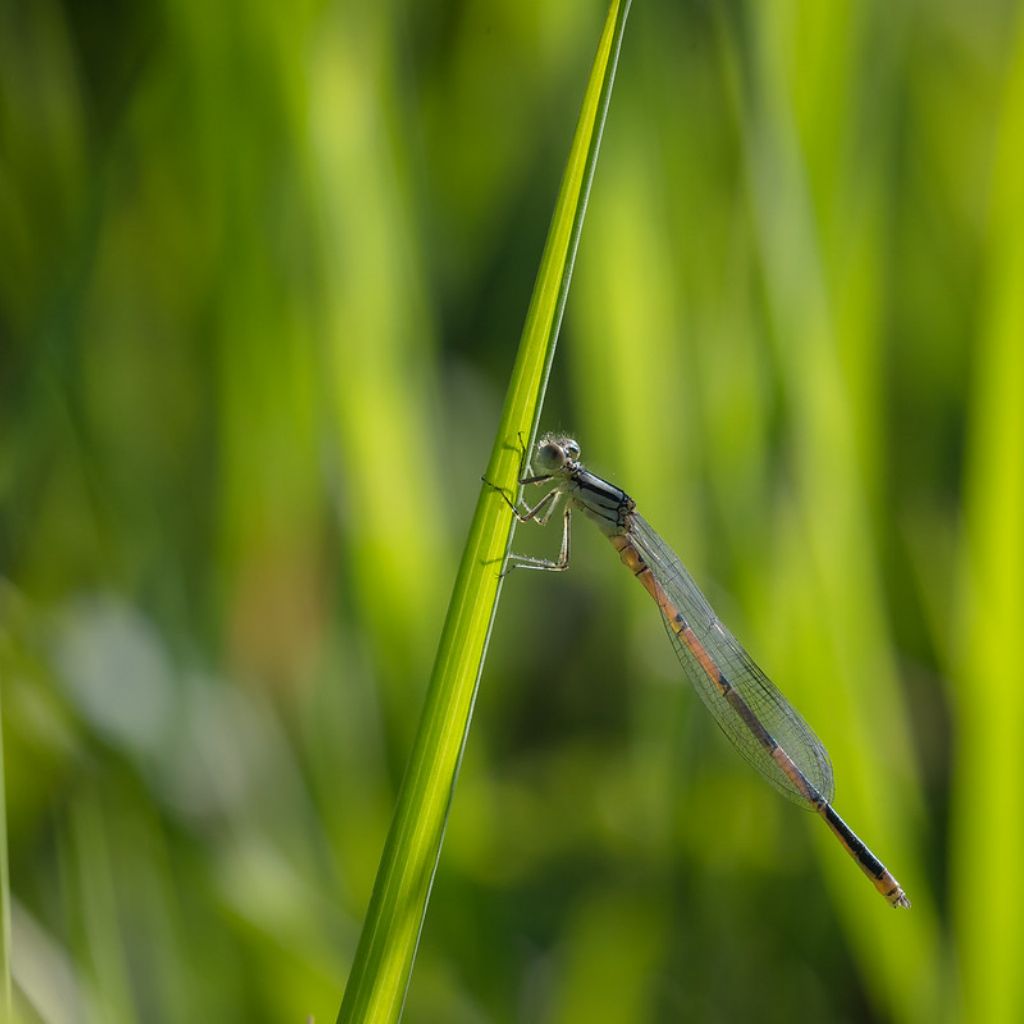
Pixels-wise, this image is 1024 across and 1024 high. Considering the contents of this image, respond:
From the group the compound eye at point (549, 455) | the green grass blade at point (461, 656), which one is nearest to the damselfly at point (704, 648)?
the compound eye at point (549, 455)

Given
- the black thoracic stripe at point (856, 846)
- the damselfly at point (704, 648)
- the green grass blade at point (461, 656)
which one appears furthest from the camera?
the damselfly at point (704, 648)

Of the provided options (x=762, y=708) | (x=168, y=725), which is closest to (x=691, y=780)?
(x=762, y=708)

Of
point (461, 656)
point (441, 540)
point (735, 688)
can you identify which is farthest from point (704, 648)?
point (461, 656)

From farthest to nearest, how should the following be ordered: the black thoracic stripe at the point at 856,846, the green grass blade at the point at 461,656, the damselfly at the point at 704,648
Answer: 1. the damselfly at the point at 704,648
2. the black thoracic stripe at the point at 856,846
3. the green grass blade at the point at 461,656

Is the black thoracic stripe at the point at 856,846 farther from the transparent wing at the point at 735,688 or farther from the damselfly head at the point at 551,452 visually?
the damselfly head at the point at 551,452

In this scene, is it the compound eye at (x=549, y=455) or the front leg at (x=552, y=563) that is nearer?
the front leg at (x=552, y=563)

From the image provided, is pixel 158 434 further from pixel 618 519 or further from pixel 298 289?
pixel 618 519

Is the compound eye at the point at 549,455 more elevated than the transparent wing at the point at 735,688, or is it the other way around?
the compound eye at the point at 549,455
